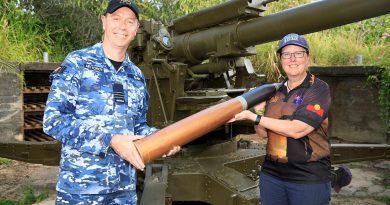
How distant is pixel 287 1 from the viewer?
1194 cm

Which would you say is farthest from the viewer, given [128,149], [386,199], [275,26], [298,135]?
[386,199]

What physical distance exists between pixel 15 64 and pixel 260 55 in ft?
16.9

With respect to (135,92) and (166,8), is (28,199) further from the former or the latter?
(166,8)

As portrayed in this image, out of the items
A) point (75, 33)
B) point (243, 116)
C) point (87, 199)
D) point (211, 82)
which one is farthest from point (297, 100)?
point (75, 33)

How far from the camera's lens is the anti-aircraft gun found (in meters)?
3.54

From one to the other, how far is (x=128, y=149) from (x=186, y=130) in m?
0.25

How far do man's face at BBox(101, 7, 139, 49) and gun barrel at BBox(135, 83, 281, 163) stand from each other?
483 mm

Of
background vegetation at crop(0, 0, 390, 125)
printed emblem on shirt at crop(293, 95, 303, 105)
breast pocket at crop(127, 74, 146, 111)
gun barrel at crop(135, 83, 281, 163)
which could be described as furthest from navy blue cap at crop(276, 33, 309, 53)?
background vegetation at crop(0, 0, 390, 125)

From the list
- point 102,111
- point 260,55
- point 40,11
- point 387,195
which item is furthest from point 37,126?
point 102,111

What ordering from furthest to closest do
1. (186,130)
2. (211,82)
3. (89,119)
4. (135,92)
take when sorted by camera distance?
(211,82)
(135,92)
(89,119)
(186,130)

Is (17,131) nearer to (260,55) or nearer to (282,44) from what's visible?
(260,55)

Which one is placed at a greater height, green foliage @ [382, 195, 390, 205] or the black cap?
the black cap

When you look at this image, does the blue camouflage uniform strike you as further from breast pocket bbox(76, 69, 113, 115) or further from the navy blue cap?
the navy blue cap

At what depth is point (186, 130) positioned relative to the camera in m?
1.66
